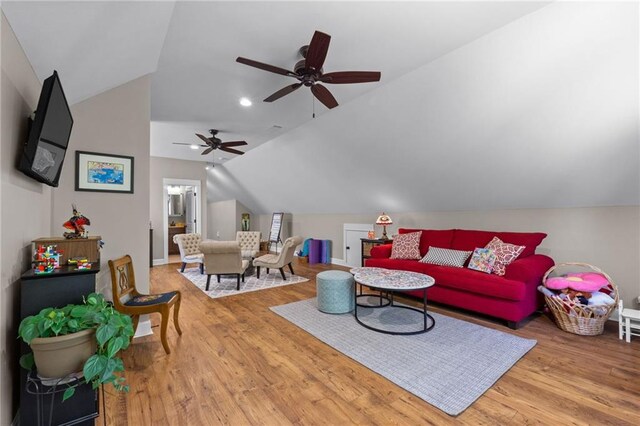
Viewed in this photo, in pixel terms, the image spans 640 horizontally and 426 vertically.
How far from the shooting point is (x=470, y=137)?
341 centimetres

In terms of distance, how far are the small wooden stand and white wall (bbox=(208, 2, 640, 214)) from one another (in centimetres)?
325

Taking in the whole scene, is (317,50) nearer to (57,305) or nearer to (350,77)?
(350,77)

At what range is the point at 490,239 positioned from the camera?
12.7ft

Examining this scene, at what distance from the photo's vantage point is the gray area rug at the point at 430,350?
2.00 metres

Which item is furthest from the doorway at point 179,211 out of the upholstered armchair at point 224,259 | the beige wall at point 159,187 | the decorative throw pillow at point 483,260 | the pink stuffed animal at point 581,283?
the pink stuffed animal at point 581,283

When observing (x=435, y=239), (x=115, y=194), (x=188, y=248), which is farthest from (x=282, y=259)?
(x=115, y=194)

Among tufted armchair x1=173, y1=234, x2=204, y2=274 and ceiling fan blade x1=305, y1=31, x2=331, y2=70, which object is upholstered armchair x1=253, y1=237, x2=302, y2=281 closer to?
tufted armchair x1=173, y1=234, x2=204, y2=274

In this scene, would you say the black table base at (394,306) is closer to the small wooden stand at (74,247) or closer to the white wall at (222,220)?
the small wooden stand at (74,247)

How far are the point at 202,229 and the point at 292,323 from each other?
209 inches

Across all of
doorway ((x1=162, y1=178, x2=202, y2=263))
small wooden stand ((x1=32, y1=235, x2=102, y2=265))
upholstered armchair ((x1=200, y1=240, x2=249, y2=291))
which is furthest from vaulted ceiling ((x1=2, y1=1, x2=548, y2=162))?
doorway ((x1=162, y1=178, x2=202, y2=263))

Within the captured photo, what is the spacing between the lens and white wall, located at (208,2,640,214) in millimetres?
2264

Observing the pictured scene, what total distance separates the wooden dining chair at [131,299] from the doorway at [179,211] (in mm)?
4688

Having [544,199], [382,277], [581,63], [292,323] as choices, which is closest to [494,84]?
[581,63]

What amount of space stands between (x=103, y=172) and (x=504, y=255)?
14.6ft
